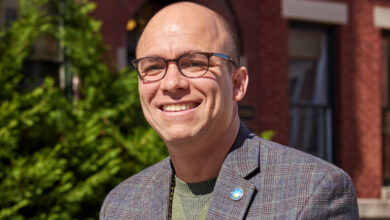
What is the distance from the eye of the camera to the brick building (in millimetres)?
10484

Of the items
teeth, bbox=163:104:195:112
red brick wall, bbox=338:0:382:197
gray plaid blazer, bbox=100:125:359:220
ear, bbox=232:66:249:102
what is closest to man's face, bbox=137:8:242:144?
teeth, bbox=163:104:195:112

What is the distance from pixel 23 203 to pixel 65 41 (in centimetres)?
205

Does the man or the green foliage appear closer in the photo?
the man

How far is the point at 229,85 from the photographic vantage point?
2447 millimetres

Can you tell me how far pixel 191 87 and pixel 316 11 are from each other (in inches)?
353

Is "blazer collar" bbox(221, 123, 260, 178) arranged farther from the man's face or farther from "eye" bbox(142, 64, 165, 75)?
"eye" bbox(142, 64, 165, 75)

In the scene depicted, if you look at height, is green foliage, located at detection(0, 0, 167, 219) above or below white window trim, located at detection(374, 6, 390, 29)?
below

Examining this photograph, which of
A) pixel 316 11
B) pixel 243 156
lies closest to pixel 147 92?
pixel 243 156

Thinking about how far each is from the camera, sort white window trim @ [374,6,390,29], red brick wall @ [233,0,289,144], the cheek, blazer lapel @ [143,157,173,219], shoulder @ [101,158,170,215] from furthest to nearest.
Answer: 1. white window trim @ [374,6,390,29]
2. red brick wall @ [233,0,289,144]
3. shoulder @ [101,158,170,215]
4. blazer lapel @ [143,157,173,219]
5. the cheek

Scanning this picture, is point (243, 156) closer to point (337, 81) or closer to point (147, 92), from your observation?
point (147, 92)

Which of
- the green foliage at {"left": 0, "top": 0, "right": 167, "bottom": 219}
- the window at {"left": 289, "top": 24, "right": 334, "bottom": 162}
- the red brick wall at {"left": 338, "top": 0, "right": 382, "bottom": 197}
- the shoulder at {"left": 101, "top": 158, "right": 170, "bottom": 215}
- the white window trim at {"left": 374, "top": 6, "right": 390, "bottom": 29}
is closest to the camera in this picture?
the shoulder at {"left": 101, "top": 158, "right": 170, "bottom": 215}

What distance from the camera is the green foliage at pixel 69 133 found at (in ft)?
17.9

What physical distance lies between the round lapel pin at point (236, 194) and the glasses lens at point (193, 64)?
1.76 ft

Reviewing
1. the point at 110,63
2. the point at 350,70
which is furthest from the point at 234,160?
the point at 350,70
